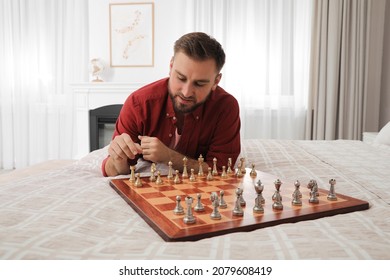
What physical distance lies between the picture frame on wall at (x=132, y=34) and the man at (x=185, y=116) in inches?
123

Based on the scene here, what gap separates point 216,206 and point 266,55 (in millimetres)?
3863

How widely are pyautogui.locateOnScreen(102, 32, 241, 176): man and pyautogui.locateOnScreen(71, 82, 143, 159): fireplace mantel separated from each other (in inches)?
109

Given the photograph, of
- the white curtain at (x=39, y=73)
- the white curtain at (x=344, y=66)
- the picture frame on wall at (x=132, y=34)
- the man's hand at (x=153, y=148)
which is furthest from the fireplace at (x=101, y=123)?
the man's hand at (x=153, y=148)

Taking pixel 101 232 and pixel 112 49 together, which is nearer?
pixel 101 232

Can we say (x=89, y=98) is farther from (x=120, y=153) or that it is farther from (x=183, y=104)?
(x=120, y=153)

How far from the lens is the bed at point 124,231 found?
28.9 inches

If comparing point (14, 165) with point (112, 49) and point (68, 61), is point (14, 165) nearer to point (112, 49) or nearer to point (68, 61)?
point (68, 61)

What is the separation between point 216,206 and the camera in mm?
996

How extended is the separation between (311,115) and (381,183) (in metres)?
3.26

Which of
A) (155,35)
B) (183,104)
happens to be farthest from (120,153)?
(155,35)

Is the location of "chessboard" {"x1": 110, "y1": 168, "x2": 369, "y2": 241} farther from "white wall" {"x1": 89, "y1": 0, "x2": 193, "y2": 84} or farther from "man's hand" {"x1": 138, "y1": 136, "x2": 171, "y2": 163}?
"white wall" {"x1": 89, "y1": 0, "x2": 193, "y2": 84}

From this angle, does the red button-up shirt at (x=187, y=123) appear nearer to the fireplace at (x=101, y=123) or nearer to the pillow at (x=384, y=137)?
the pillow at (x=384, y=137)
